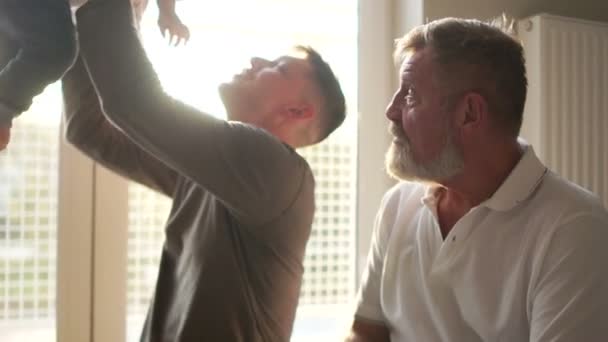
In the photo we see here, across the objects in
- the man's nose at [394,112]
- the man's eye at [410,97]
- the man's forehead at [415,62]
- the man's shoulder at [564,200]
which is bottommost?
the man's shoulder at [564,200]

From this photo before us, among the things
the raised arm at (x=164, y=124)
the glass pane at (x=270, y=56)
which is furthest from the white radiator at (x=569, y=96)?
the raised arm at (x=164, y=124)

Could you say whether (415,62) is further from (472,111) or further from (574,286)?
(574,286)

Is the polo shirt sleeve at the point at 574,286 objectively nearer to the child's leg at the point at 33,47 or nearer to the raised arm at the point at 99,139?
the raised arm at the point at 99,139

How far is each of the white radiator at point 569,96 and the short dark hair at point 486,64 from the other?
72 centimetres

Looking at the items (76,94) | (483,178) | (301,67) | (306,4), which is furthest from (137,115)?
(306,4)

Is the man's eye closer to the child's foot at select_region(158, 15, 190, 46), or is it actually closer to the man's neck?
the man's neck

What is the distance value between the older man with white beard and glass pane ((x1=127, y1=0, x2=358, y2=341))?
0.56 meters

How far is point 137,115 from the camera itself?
0.94 metres

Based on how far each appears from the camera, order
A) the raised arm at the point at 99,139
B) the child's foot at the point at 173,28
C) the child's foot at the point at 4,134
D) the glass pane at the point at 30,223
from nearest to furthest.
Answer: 1. the child's foot at the point at 4,134
2. the child's foot at the point at 173,28
3. the raised arm at the point at 99,139
4. the glass pane at the point at 30,223

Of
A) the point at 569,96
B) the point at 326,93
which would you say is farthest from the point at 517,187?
the point at 569,96

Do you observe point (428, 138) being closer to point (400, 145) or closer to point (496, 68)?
point (400, 145)

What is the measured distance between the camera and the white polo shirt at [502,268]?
1088mm

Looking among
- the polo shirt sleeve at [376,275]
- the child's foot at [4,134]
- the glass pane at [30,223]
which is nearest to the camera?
the child's foot at [4,134]

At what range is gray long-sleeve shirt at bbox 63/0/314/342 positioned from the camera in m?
0.95
